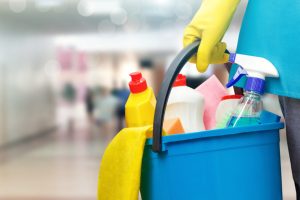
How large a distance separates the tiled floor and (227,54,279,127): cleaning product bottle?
0.29 feet

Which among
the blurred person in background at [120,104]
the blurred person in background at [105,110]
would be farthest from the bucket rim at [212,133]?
the blurred person in background at [105,110]

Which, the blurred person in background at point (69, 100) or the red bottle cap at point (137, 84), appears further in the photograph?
the blurred person in background at point (69, 100)

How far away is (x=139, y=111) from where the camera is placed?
85 centimetres

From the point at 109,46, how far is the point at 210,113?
402 inches

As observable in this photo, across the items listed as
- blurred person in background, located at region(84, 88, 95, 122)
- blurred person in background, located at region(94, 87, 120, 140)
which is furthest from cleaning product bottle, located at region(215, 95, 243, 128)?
blurred person in background, located at region(84, 88, 95, 122)

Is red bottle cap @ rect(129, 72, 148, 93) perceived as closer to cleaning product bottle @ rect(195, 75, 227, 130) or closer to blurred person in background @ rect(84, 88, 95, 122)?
cleaning product bottle @ rect(195, 75, 227, 130)

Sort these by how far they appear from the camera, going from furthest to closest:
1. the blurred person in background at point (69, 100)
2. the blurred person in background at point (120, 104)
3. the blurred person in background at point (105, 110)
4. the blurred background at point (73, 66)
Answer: the blurred person in background at point (69, 100) → the blurred person in background at point (105, 110) → the blurred background at point (73, 66) → the blurred person in background at point (120, 104)

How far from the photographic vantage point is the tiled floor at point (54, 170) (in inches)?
146

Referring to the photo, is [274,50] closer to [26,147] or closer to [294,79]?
[294,79]

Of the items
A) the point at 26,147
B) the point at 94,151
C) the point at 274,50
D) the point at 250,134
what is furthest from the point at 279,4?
the point at 26,147

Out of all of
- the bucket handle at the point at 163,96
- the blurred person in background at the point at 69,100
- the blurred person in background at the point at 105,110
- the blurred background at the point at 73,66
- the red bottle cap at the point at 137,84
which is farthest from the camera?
the blurred person in background at the point at 69,100

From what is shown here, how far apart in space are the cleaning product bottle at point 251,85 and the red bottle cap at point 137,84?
0.15m

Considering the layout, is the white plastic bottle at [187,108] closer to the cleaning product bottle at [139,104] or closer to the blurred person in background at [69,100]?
the cleaning product bottle at [139,104]

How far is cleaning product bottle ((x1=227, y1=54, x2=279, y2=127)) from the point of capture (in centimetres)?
81
